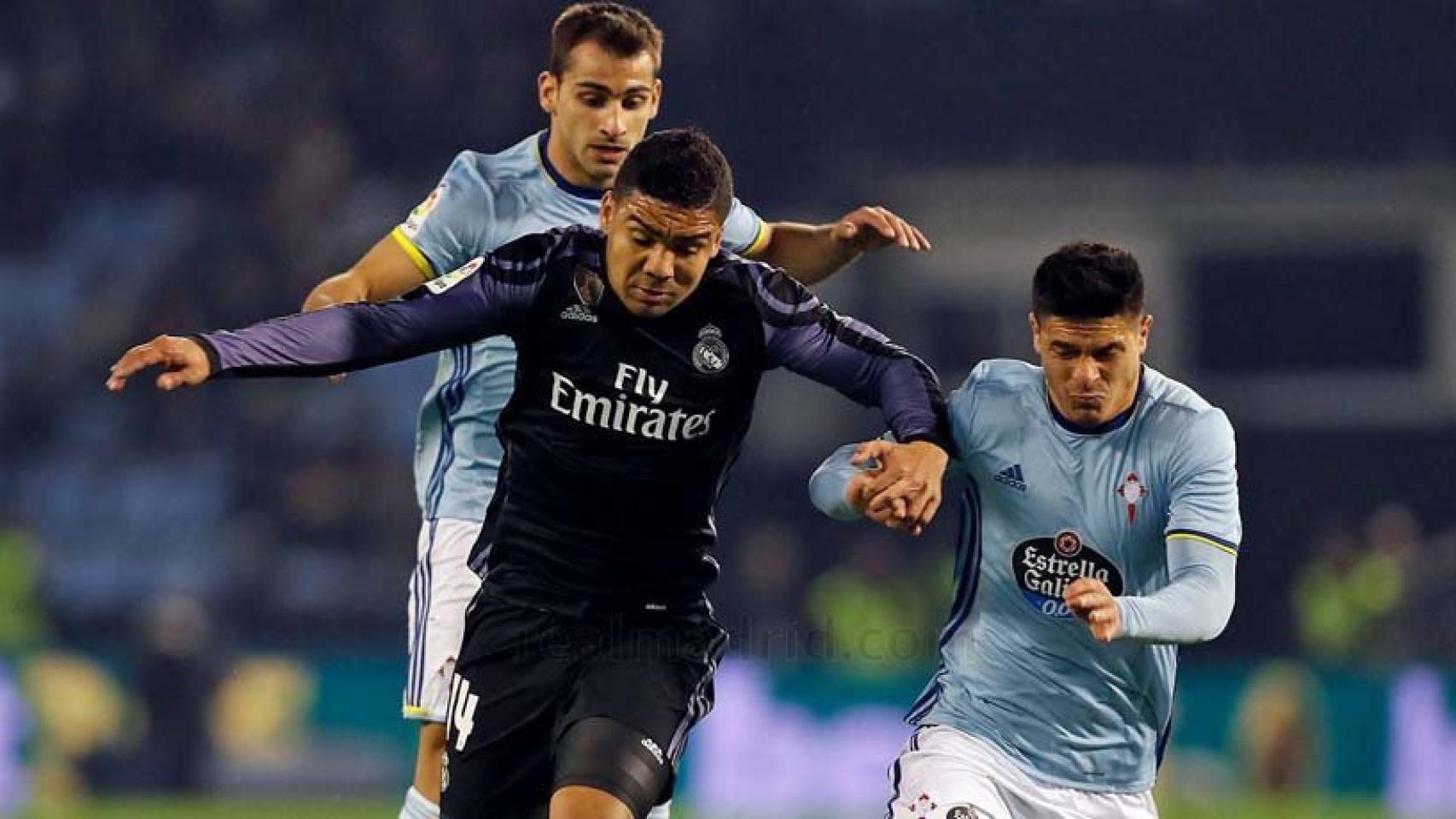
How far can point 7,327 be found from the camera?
2173 cm

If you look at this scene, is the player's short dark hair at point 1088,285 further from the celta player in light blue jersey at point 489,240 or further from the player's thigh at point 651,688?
the player's thigh at point 651,688

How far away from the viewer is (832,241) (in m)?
6.95

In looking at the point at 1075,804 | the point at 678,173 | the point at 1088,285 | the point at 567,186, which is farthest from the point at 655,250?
the point at 1075,804

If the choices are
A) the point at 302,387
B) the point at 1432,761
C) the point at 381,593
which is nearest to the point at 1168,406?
the point at 1432,761

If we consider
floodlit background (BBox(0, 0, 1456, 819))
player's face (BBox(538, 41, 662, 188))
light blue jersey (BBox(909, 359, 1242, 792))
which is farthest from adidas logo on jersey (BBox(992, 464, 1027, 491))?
floodlit background (BBox(0, 0, 1456, 819))

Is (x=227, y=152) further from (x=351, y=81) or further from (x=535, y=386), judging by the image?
(x=535, y=386)

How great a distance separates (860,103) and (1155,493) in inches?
686

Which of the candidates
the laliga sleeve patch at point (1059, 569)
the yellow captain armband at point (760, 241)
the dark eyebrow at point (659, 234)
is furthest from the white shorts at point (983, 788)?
the yellow captain armband at point (760, 241)

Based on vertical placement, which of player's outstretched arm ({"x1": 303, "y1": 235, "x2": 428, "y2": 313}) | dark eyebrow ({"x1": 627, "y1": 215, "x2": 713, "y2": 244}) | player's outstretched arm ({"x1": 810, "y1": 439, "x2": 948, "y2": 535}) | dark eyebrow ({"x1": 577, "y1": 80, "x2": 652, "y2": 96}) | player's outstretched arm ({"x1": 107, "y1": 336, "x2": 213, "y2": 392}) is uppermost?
dark eyebrow ({"x1": 577, "y1": 80, "x2": 652, "y2": 96})

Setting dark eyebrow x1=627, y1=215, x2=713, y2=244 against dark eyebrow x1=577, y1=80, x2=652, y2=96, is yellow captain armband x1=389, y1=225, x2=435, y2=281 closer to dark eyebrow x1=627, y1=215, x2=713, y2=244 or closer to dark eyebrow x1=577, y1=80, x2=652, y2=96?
dark eyebrow x1=577, y1=80, x2=652, y2=96

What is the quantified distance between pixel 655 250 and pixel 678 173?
0.20 m

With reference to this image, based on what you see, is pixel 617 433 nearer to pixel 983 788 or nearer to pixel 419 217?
pixel 983 788

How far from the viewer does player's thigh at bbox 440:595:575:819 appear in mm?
6184

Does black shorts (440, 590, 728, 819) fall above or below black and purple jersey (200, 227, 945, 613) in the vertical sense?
below
